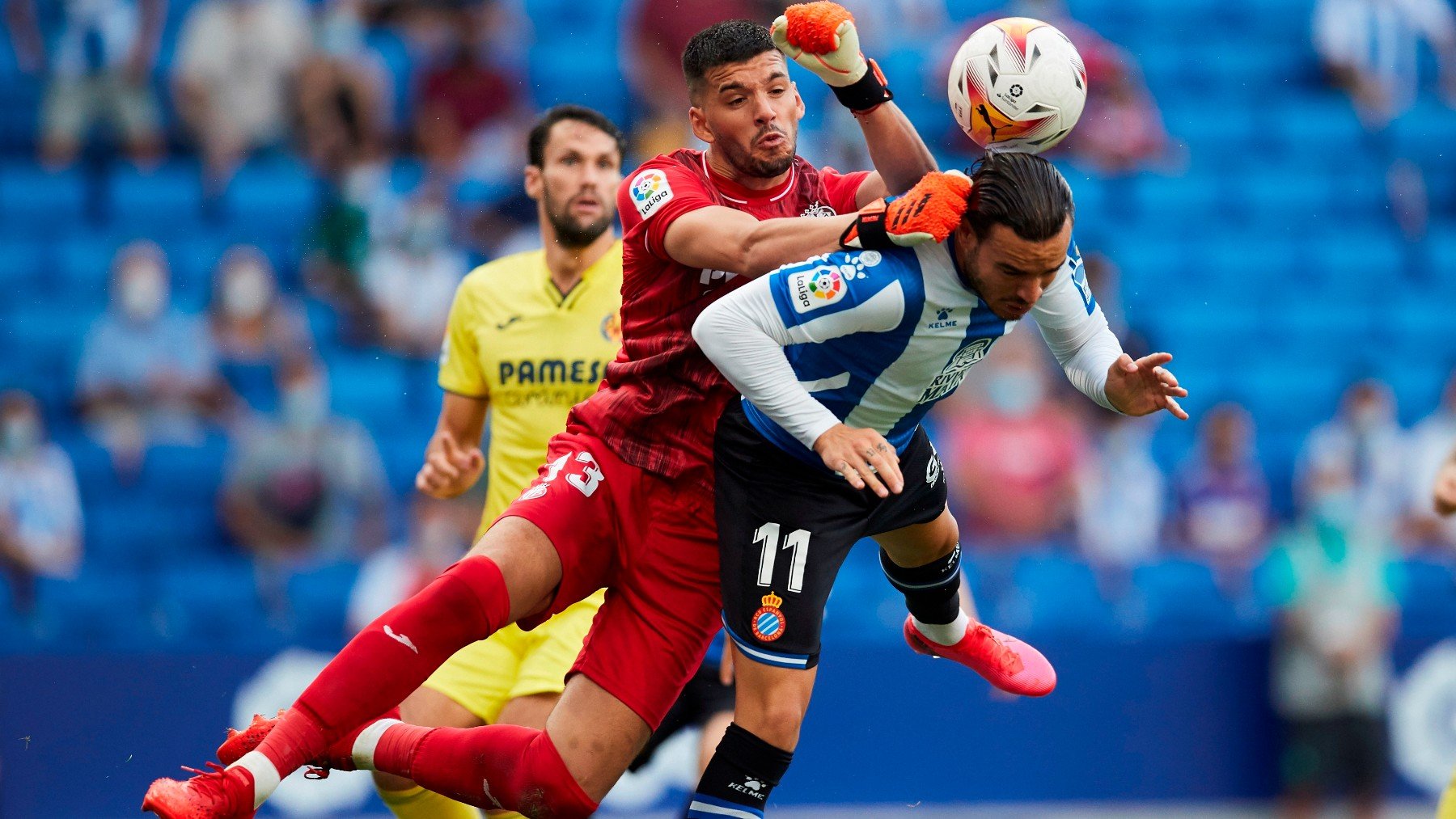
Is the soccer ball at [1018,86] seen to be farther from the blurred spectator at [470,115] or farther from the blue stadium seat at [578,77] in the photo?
the blue stadium seat at [578,77]

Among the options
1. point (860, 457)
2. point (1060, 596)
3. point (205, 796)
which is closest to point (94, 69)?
point (1060, 596)

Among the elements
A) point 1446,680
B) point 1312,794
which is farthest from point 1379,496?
point 1312,794

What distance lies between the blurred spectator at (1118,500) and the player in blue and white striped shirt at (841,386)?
5476 mm

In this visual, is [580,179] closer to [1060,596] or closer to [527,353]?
[527,353]

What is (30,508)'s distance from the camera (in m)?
9.92

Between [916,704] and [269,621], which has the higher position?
[269,621]

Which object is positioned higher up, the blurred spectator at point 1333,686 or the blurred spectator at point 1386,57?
the blurred spectator at point 1386,57

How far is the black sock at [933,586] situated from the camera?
214 inches

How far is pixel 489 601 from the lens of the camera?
15.8 feet

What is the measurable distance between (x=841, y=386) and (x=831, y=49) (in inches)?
35.4

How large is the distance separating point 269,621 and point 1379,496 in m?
6.61

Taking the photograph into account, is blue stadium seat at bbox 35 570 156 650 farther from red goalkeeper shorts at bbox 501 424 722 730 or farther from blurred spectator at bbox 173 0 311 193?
red goalkeeper shorts at bbox 501 424 722 730

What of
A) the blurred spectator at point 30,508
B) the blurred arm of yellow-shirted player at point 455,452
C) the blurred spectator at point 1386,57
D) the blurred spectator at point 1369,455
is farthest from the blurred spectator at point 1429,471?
the blurred spectator at point 30,508

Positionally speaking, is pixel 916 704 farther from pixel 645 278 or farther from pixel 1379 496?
pixel 645 278
